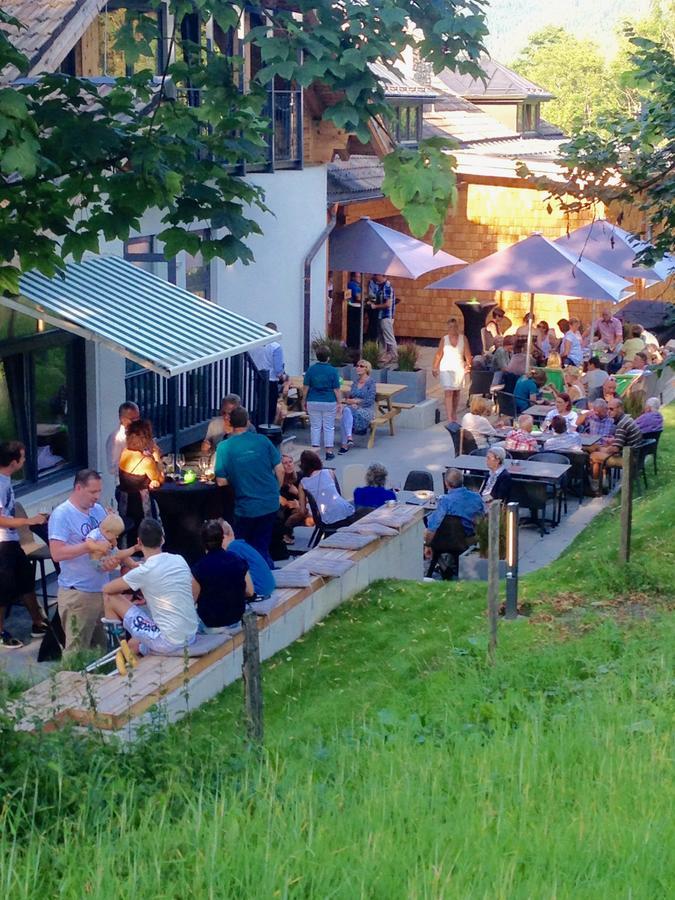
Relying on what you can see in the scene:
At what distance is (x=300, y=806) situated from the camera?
4.71 m

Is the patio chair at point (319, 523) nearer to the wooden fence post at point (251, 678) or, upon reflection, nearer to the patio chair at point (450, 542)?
the patio chair at point (450, 542)

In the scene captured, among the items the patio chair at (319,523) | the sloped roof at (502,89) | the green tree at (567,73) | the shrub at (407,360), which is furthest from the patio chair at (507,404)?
the green tree at (567,73)

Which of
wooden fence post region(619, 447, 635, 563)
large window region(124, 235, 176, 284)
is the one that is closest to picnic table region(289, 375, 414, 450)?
large window region(124, 235, 176, 284)

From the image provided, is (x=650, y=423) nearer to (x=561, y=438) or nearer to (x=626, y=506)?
(x=561, y=438)

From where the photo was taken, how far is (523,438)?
15.5 meters

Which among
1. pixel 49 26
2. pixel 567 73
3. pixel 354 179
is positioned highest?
pixel 567 73

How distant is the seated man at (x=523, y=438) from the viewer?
50.2 ft

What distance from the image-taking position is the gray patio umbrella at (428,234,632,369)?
18688 millimetres

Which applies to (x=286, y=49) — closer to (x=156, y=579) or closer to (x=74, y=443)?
(x=156, y=579)

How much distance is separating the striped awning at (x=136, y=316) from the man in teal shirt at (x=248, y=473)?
43.0 inches

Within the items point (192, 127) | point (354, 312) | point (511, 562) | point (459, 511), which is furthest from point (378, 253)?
point (192, 127)

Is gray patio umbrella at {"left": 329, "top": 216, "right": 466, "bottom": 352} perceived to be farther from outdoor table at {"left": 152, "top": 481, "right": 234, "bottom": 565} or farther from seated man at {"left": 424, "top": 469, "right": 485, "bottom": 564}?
outdoor table at {"left": 152, "top": 481, "right": 234, "bottom": 565}

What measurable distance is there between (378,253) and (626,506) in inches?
482

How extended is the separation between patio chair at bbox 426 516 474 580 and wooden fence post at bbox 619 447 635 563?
205 centimetres
